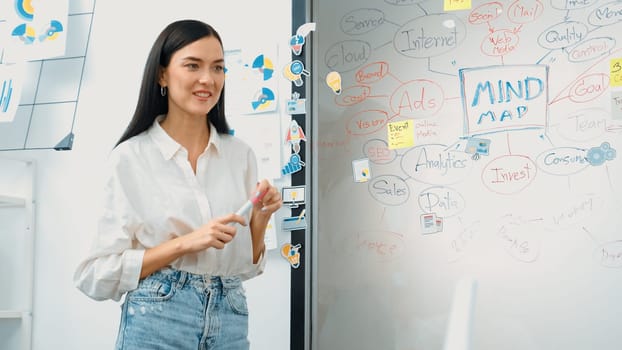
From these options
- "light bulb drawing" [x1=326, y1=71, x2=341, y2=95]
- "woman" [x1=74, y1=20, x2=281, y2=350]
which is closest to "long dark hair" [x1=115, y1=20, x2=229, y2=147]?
"woman" [x1=74, y1=20, x2=281, y2=350]

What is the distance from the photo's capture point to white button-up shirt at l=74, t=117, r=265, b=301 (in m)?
1.36

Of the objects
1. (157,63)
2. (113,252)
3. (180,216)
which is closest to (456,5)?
(157,63)

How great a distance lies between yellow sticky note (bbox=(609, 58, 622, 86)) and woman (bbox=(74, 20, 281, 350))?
3.77 ft

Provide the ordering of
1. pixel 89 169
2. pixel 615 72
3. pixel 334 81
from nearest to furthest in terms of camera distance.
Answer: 1. pixel 615 72
2. pixel 334 81
3. pixel 89 169

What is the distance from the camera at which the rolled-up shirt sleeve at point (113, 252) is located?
1.34 m

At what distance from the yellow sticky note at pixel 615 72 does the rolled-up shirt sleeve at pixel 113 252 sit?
1455mm

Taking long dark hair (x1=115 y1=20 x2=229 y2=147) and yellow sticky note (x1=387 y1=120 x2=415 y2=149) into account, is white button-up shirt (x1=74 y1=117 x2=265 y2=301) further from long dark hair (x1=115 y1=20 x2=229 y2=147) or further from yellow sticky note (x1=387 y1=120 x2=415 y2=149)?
yellow sticky note (x1=387 y1=120 x2=415 y2=149)

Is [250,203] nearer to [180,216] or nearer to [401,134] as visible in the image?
[180,216]

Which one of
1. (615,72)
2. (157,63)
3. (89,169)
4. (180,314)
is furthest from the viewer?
(89,169)

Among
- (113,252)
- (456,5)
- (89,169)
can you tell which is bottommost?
(113,252)

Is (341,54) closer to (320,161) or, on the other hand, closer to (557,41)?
(320,161)

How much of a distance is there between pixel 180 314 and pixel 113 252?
0.64 ft

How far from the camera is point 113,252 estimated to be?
1358mm

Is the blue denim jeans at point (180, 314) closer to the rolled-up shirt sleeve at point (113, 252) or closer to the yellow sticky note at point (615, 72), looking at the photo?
the rolled-up shirt sleeve at point (113, 252)
